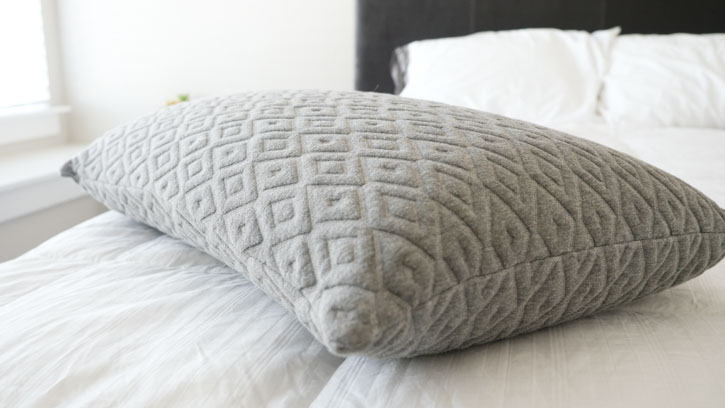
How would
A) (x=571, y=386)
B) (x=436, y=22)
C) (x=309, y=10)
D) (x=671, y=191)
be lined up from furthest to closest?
(x=309, y=10), (x=436, y=22), (x=671, y=191), (x=571, y=386)

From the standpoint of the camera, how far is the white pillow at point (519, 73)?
1.51 metres

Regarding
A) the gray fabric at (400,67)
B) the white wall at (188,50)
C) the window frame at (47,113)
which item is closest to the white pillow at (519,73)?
the gray fabric at (400,67)

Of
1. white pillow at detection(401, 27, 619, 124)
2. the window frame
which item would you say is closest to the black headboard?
white pillow at detection(401, 27, 619, 124)

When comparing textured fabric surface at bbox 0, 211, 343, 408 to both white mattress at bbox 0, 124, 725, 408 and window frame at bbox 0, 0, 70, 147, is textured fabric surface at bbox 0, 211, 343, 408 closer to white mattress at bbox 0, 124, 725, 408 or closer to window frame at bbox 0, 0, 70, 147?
white mattress at bbox 0, 124, 725, 408

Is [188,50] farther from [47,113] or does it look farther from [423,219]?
[423,219]

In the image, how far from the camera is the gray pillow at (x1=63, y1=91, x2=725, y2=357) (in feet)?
1.36


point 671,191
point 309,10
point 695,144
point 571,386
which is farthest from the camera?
point 309,10

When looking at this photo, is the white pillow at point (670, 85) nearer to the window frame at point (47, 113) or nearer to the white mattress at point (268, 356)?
the white mattress at point (268, 356)

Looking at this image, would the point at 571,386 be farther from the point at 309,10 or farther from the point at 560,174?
the point at 309,10

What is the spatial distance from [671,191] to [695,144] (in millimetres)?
779

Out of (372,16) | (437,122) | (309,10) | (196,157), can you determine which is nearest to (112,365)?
(196,157)

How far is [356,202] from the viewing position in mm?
443

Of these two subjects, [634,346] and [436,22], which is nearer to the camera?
→ [634,346]

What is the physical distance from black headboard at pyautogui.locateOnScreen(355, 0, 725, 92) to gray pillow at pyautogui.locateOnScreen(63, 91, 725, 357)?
1.35m
